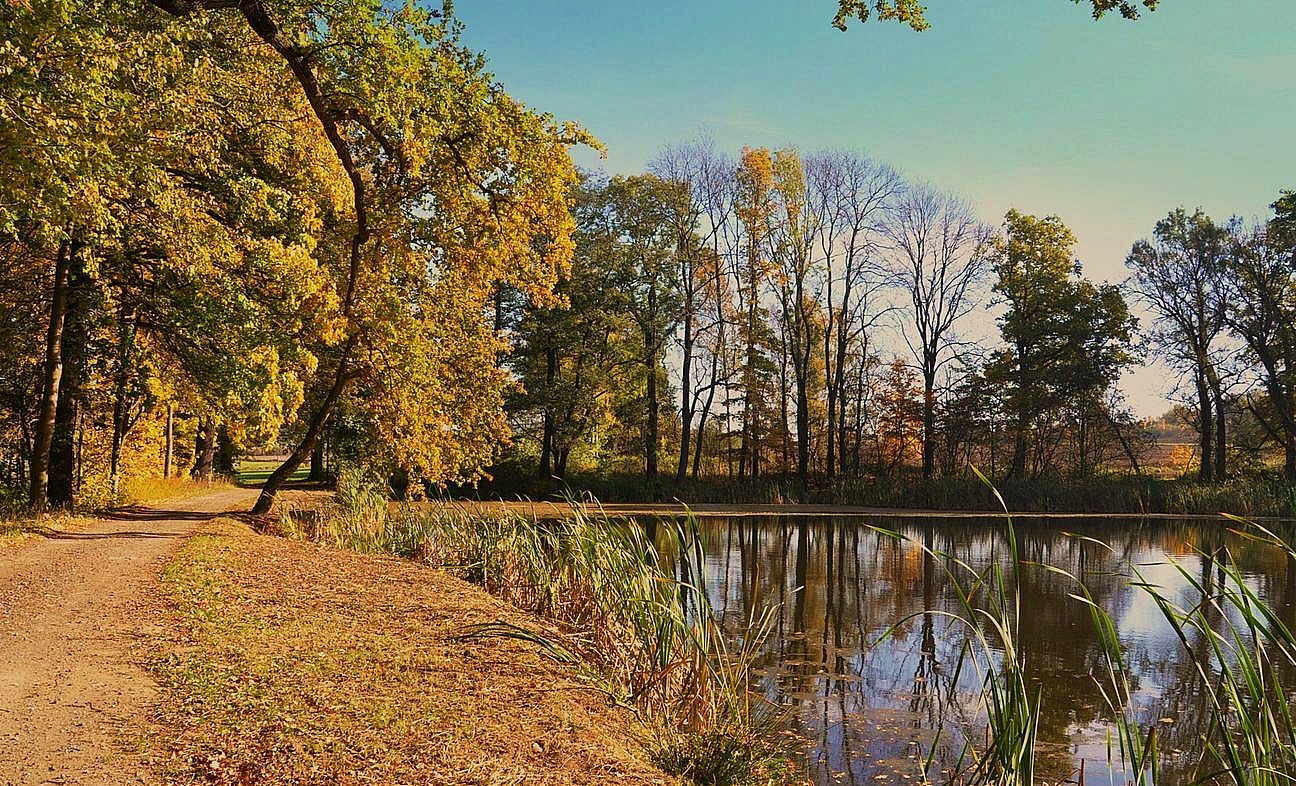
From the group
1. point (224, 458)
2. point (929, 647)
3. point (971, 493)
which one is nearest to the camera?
point (929, 647)

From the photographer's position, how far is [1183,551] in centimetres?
1817

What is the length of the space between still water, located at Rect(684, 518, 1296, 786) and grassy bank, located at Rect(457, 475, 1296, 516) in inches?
348

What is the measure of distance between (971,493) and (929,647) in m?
21.4

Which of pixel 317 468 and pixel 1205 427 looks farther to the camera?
pixel 317 468

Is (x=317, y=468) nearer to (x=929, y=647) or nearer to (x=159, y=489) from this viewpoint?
(x=159, y=489)

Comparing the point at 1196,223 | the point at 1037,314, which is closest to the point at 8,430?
the point at 1037,314

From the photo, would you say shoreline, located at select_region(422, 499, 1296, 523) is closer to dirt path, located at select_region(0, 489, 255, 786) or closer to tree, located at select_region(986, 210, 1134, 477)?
tree, located at select_region(986, 210, 1134, 477)

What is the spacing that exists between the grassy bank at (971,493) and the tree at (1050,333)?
3472 mm

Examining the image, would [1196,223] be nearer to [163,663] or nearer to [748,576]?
[748,576]

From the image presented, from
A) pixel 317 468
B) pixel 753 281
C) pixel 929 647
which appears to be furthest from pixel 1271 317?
pixel 317 468

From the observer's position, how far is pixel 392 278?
14.8 metres

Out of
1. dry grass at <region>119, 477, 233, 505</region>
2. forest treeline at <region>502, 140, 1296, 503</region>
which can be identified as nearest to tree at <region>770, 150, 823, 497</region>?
forest treeline at <region>502, 140, 1296, 503</region>

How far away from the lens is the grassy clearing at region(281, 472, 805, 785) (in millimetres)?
4977

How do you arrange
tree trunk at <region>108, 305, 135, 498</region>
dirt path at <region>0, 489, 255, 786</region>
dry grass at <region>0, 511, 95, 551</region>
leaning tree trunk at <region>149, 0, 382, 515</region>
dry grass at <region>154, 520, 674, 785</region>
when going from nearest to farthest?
dirt path at <region>0, 489, 255, 786</region> → dry grass at <region>154, 520, 674, 785</region> → leaning tree trunk at <region>149, 0, 382, 515</region> → dry grass at <region>0, 511, 95, 551</region> → tree trunk at <region>108, 305, 135, 498</region>
